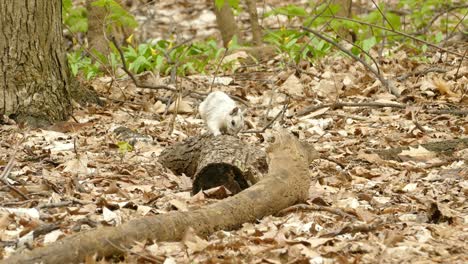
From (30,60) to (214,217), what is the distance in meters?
3.84

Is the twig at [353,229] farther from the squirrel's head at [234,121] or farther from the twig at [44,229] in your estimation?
the squirrel's head at [234,121]

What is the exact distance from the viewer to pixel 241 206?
4730mm

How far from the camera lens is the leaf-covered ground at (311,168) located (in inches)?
169

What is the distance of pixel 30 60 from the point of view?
302 inches

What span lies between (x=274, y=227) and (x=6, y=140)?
3.39 m

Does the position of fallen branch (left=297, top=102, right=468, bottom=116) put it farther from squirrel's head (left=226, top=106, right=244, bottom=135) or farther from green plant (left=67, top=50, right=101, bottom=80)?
green plant (left=67, top=50, right=101, bottom=80)

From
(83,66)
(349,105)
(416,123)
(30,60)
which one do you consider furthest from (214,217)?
(83,66)

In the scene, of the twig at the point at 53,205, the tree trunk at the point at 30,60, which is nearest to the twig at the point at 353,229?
the twig at the point at 53,205

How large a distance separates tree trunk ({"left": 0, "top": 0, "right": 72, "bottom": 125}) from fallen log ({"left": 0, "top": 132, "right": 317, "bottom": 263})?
314 centimetres

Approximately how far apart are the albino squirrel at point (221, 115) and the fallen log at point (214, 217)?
1.12 meters

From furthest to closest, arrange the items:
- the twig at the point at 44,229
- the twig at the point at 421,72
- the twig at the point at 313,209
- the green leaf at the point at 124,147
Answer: the twig at the point at 421,72
the green leaf at the point at 124,147
the twig at the point at 313,209
the twig at the point at 44,229

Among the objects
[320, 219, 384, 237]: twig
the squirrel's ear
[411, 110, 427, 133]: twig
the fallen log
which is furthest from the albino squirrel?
[320, 219, 384, 237]: twig

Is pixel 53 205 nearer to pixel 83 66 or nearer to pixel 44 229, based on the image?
pixel 44 229

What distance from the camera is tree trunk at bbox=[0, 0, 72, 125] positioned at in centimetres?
759
